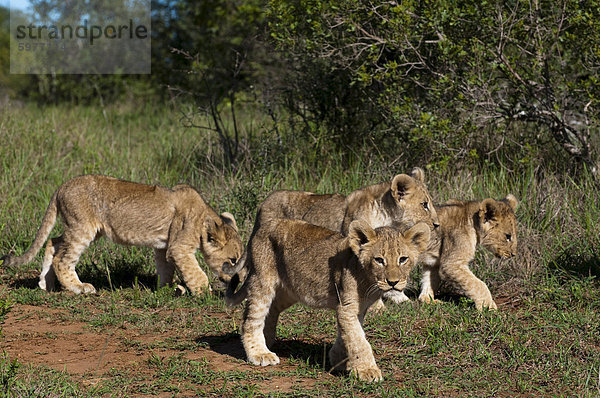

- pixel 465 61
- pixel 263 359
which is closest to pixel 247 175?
Result: pixel 465 61

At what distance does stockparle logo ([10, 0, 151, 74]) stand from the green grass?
8.71 meters

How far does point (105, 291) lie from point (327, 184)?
12.0ft

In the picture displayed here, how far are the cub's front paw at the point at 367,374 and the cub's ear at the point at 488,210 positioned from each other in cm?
282

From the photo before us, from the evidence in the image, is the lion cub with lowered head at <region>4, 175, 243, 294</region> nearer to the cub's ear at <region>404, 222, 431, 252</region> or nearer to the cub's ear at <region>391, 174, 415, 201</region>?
the cub's ear at <region>391, 174, 415, 201</region>

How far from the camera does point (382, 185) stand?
26.3ft

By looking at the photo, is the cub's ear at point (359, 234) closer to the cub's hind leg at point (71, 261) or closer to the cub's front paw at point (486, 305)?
the cub's front paw at point (486, 305)

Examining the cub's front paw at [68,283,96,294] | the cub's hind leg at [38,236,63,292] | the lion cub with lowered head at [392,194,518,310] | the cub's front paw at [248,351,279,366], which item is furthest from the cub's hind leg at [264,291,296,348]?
the cub's hind leg at [38,236,63,292]

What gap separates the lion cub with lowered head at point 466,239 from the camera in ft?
25.5

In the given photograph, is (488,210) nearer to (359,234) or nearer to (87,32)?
(359,234)

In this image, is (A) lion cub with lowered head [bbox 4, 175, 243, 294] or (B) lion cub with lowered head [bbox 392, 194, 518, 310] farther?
(A) lion cub with lowered head [bbox 4, 175, 243, 294]

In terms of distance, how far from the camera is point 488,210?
790 centimetres

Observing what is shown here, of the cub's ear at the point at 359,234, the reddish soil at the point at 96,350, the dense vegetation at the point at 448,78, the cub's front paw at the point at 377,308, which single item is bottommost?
the reddish soil at the point at 96,350

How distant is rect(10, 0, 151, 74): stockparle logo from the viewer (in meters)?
22.5

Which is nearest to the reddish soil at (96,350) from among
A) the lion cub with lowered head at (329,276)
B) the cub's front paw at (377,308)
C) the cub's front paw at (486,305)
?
the lion cub with lowered head at (329,276)
